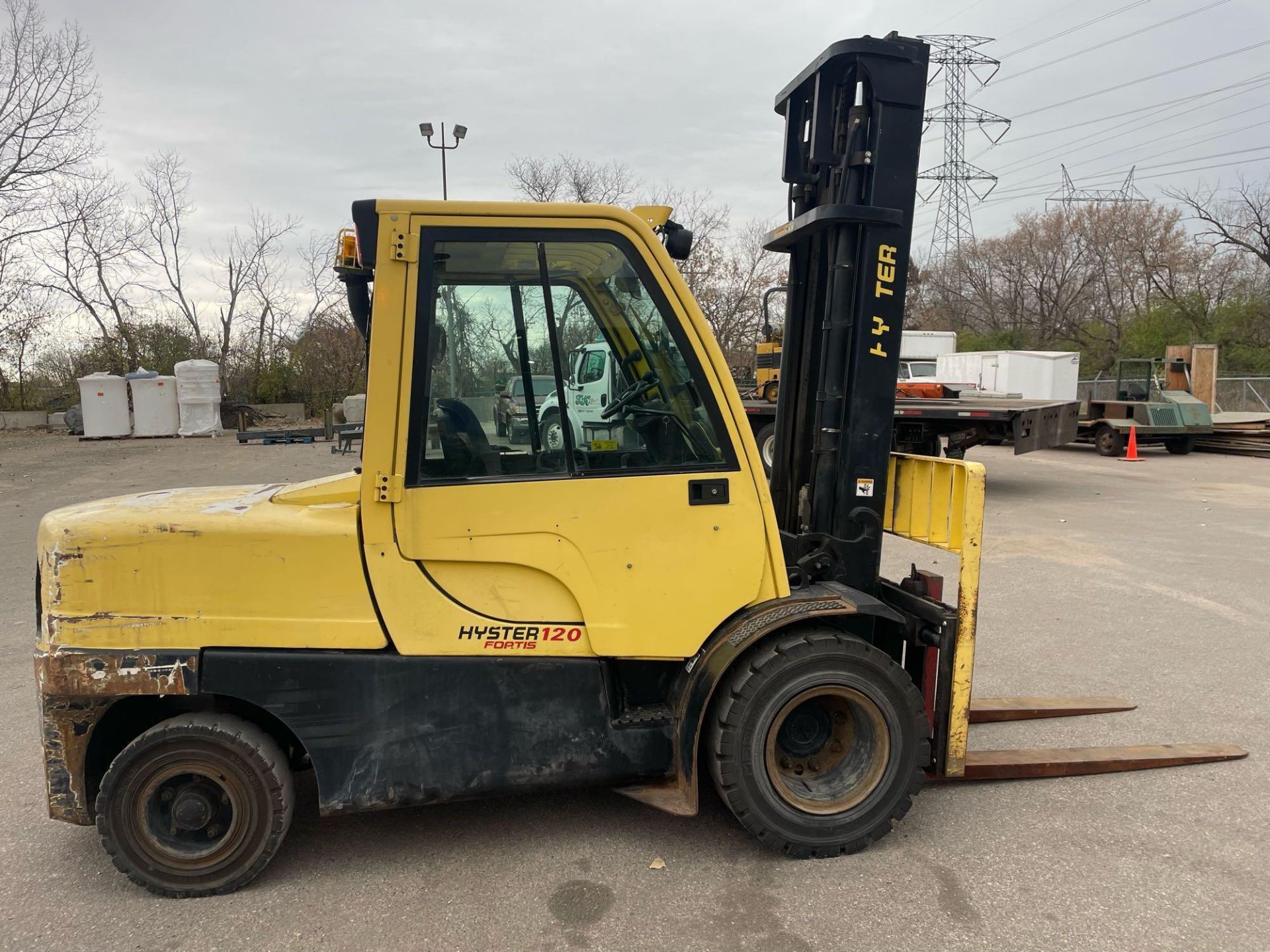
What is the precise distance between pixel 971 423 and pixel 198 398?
902 inches

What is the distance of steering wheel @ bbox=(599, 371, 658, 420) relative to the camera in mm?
3025

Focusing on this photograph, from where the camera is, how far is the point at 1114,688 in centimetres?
492

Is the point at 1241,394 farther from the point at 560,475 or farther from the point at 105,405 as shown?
the point at 105,405

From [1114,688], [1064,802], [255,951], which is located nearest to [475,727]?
[255,951]

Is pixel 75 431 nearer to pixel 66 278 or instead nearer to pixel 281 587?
pixel 66 278

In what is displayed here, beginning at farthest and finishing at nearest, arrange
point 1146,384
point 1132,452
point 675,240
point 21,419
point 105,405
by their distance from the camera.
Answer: point 21,419, point 105,405, point 1146,384, point 1132,452, point 675,240

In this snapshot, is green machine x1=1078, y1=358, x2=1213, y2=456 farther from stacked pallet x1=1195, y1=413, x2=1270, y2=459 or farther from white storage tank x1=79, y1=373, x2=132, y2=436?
white storage tank x1=79, y1=373, x2=132, y2=436

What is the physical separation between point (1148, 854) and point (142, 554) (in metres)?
3.85

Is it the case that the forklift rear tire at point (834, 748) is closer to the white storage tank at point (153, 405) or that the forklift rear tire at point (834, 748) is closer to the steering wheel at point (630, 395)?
the steering wheel at point (630, 395)

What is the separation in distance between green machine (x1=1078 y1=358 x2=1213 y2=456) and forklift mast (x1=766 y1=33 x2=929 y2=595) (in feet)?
58.8

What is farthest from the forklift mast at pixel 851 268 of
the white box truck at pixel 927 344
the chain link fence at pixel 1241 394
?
the chain link fence at pixel 1241 394

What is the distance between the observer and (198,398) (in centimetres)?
2553

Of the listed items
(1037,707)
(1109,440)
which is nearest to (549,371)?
(1037,707)

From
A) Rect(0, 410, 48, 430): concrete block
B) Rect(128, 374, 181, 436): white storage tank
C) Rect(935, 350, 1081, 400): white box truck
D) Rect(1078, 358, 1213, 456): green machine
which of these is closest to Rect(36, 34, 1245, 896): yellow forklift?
Rect(1078, 358, 1213, 456): green machine
